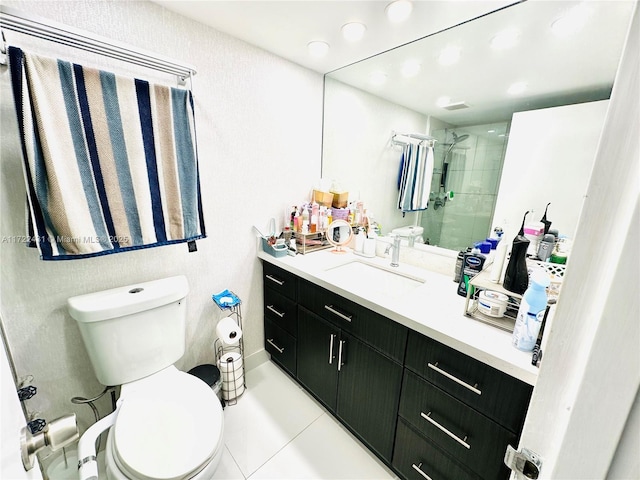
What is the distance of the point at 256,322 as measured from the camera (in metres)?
1.90

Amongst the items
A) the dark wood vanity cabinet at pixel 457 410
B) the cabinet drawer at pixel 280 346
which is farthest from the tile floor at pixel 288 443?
the dark wood vanity cabinet at pixel 457 410

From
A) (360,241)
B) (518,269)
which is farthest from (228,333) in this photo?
(518,269)

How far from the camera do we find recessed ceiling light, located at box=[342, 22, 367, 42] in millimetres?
1276

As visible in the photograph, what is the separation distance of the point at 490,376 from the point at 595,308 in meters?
0.67

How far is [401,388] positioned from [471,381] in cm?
32

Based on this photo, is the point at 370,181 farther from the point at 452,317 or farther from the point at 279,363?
the point at 279,363

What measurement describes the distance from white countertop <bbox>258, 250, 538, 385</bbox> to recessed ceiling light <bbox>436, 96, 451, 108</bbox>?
38.2 inches

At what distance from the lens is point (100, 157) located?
1.04 meters

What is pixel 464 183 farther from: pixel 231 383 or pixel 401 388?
pixel 231 383

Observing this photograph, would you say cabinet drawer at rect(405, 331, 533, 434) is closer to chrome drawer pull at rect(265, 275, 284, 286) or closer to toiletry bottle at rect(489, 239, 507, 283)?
toiletry bottle at rect(489, 239, 507, 283)

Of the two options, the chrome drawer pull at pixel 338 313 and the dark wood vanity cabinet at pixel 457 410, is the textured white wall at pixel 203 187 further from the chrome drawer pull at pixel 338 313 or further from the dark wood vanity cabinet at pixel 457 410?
the dark wood vanity cabinet at pixel 457 410

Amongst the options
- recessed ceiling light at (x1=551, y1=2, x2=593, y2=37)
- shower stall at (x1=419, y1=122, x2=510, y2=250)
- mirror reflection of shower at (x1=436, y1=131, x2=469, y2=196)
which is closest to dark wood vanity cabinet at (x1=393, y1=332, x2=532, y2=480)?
shower stall at (x1=419, y1=122, x2=510, y2=250)

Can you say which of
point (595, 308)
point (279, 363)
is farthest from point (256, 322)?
point (595, 308)

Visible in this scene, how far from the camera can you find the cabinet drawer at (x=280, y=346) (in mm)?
1725
